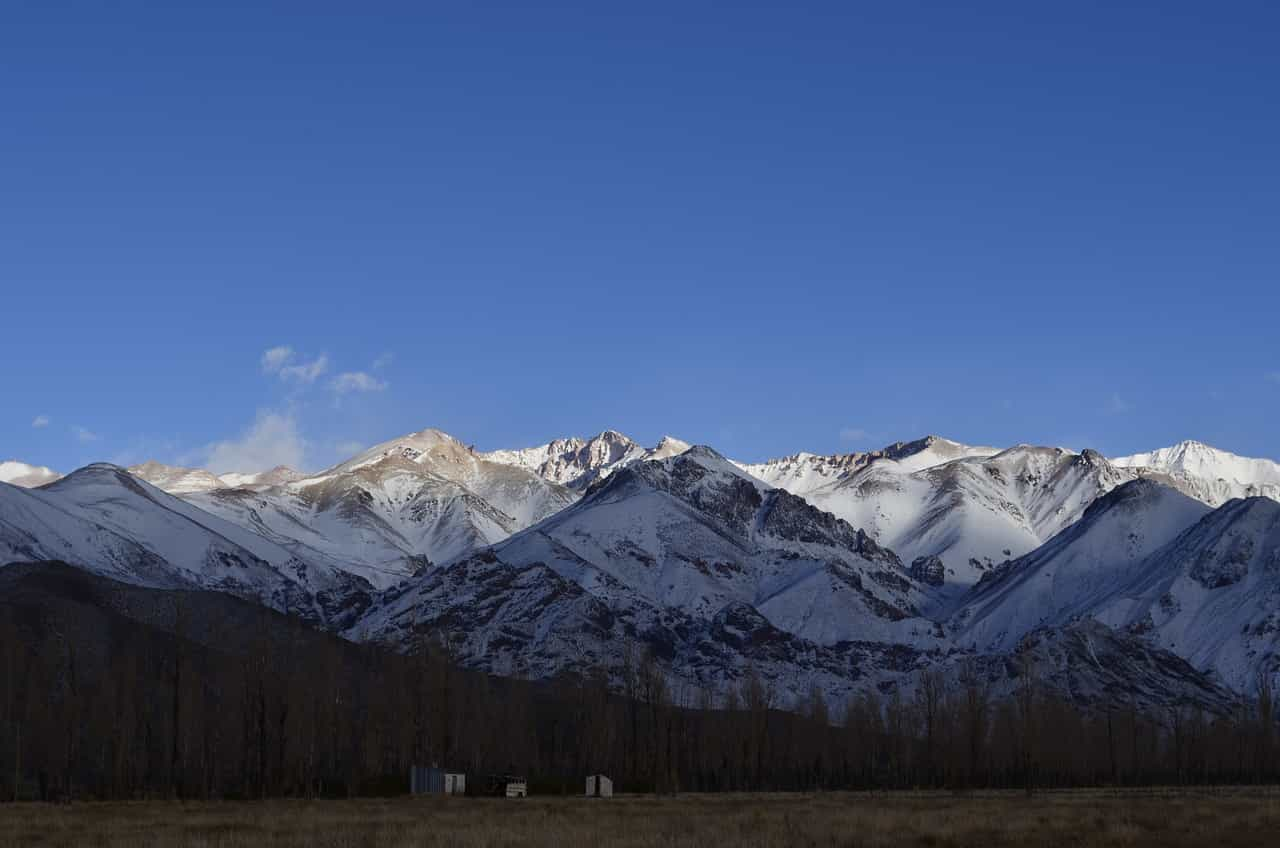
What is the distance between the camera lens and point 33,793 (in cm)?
11125

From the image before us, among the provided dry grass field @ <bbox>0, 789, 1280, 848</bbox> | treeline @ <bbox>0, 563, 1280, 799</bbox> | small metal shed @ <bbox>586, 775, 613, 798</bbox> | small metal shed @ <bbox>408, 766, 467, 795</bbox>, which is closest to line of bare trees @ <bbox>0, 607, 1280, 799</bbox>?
→ treeline @ <bbox>0, 563, 1280, 799</bbox>

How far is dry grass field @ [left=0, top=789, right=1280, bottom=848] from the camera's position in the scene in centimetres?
5003

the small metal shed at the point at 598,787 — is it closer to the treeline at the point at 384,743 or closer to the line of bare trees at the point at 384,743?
the treeline at the point at 384,743

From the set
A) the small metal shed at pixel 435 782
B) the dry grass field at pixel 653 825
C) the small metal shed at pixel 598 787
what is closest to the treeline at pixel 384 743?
the small metal shed at pixel 435 782

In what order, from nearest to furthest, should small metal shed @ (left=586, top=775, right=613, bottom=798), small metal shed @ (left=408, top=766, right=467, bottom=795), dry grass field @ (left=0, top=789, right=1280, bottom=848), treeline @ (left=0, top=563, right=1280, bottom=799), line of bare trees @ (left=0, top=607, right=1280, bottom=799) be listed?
dry grass field @ (left=0, top=789, right=1280, bottom=848), small metal shed @ (left=408, top=766, right=467, bottom=795), small metal shed @ (left=586, top=775, right=613, bottom=798), treeline @ (left=0, top=563, right=1280, bottom=799), line of bare trees @ (left=0, top=607, right=1280, bottom=799)

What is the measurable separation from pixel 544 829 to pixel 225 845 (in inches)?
452

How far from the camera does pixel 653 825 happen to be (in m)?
57.4

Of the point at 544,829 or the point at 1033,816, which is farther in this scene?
the point at 1033,816

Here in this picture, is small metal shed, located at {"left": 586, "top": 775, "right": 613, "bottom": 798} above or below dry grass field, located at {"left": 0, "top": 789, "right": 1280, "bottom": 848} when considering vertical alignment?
below

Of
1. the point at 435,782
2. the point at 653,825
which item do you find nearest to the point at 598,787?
the point at 435,782

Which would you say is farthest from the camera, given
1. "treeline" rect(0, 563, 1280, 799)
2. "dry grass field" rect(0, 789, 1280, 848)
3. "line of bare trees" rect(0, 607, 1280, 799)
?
"line of bare trees" rect(0, 607, 1280, 799)

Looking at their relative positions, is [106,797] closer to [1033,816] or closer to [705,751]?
[1033,816]

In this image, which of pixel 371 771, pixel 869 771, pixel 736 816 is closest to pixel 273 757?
pixel 371 771

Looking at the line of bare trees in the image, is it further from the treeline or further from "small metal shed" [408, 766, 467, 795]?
"small metal shed" [408, 766, 467, 795]
